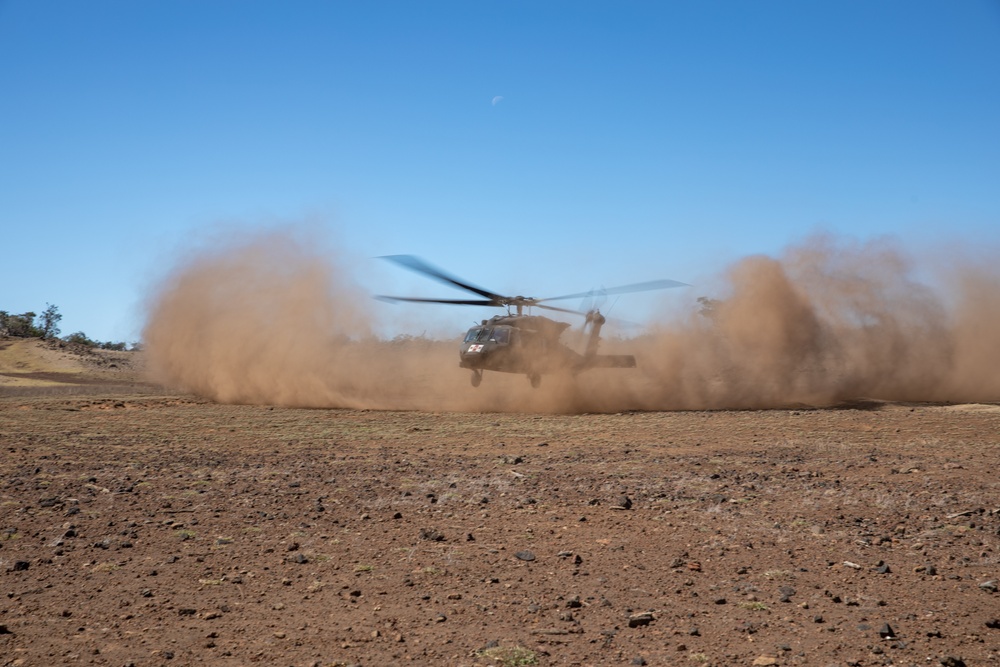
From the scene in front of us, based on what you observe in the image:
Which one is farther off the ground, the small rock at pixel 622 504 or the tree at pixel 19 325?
the tree at pixel 19 325

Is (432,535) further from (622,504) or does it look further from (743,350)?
(743,350)

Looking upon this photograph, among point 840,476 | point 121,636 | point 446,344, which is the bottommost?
point 121,636

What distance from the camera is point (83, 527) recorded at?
8.82m

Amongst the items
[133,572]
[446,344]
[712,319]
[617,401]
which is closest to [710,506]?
[133,572]

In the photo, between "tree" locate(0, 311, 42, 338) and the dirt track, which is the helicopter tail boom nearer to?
the dirt track

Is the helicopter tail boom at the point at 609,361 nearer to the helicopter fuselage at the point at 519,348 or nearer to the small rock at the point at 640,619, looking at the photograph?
the helicopter fuselage at the point at 519,348

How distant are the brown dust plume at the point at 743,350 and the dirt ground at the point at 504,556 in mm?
10856

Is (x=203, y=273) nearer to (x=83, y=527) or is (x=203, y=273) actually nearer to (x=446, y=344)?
(x=446, y=344)

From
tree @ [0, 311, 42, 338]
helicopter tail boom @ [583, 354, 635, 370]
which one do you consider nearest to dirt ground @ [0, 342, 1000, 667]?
helicopter tail boom @ [583, 354, 635, 370]

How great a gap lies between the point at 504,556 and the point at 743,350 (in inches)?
791

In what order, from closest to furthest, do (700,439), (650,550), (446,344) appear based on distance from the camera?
(650,550), (700,439), (446,344)

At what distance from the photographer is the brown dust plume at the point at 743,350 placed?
1022 inches

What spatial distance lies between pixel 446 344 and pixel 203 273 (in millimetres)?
12191

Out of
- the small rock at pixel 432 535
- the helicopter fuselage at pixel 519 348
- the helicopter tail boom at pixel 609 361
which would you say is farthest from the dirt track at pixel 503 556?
the helicopter tail boom at pixel 609 361
